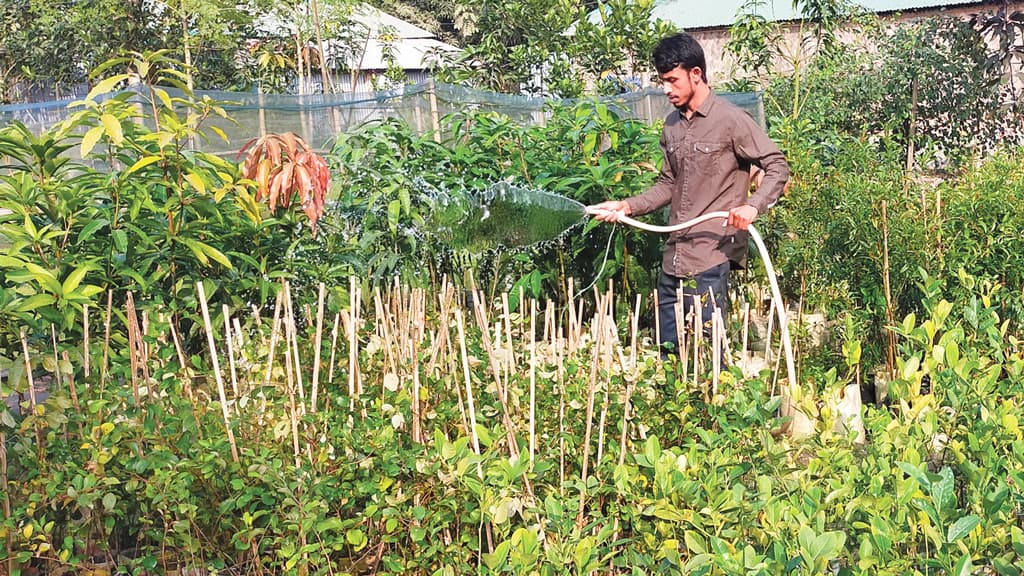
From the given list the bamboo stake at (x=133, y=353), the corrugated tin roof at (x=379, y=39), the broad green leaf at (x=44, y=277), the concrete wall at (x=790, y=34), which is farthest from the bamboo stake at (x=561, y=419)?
the corrugated tin roof at (x=379, y=39)

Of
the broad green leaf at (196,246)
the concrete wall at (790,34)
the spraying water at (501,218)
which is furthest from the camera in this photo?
the concrete wall at (790,34)

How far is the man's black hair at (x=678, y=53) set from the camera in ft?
11.8

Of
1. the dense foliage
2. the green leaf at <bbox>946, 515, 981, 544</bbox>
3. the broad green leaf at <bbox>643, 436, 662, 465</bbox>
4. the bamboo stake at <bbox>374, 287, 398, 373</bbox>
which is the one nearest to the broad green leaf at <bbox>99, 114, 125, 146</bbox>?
the dense foliage

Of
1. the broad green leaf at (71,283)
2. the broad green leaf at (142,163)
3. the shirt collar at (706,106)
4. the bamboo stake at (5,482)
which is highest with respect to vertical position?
the shirt collar at (706,106)

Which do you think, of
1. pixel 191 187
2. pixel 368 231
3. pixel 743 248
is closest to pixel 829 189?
pixel 743 248

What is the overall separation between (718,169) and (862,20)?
7.87 metres

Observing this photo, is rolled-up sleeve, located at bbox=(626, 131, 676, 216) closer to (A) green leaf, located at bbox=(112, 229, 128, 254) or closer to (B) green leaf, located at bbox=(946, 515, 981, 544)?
(A) green leaf, located at bbox=(112, 229, 128, 254)

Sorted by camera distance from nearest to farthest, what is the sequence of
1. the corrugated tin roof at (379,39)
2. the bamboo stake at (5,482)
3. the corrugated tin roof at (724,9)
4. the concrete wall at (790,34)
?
1. the bamboo stake at (5,482)
2. the concrete wall at (790,34)
3. the corrugated tin roof at (724,9)
4. the corrugated tin roof at (379,39)

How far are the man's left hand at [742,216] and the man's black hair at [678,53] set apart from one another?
55 centimetres

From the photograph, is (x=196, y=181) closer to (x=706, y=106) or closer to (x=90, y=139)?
(x=90, y=139)

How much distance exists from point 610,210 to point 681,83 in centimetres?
51

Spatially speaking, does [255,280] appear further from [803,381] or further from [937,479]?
[937,479]

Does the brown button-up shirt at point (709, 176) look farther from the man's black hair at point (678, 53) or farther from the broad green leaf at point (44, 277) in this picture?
the broad green leaf at point (44, 277)

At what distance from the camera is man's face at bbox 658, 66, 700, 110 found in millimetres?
3670
